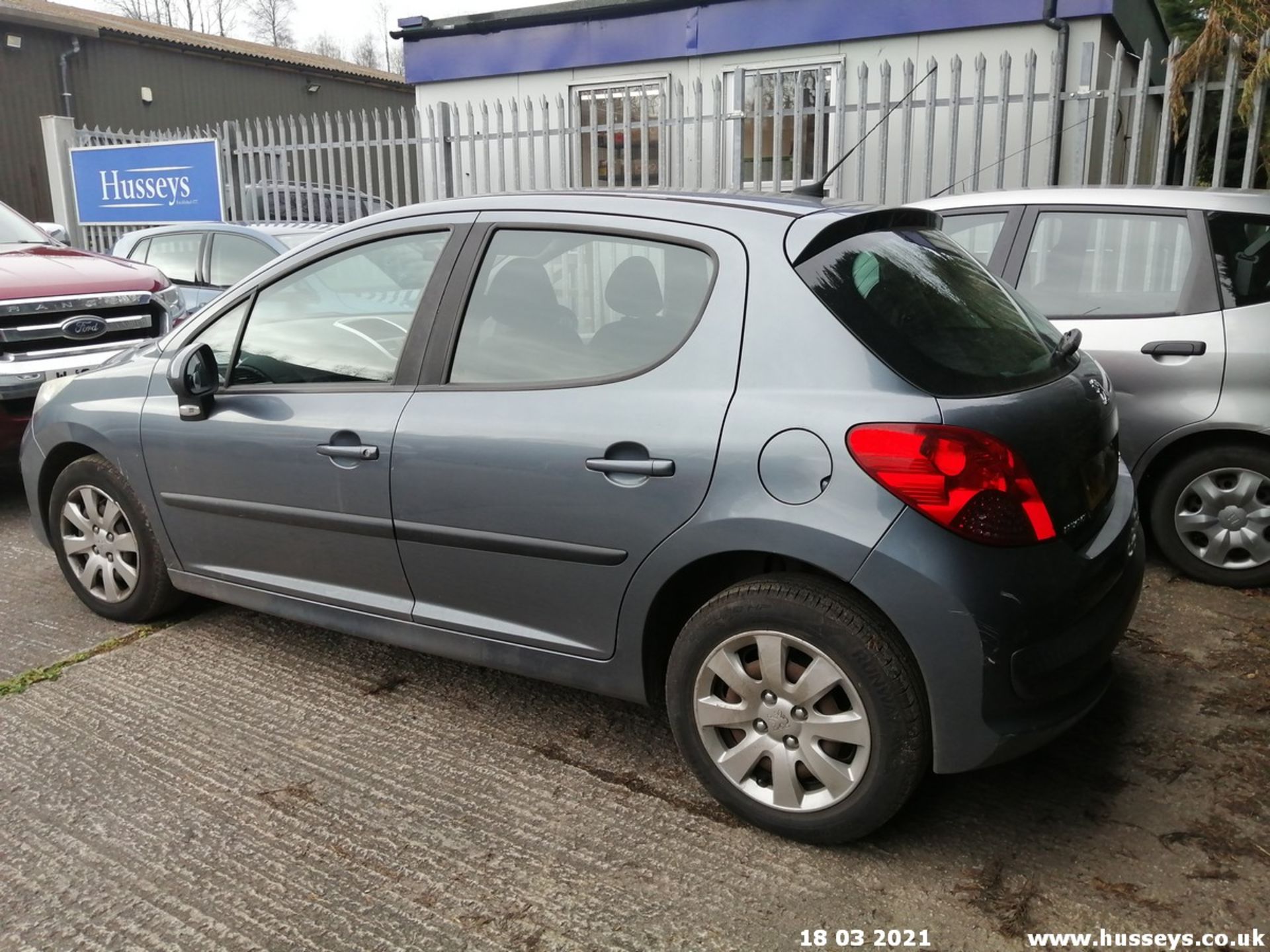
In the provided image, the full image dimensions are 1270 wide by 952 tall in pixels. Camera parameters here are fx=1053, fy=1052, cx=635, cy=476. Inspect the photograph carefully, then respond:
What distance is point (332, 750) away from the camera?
3.22 meters

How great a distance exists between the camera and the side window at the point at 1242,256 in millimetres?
4195

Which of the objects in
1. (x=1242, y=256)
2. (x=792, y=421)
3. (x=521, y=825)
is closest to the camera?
(x=792, y=421)

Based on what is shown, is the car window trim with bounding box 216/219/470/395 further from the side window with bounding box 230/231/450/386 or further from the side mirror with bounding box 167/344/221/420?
the side mirror with bounding box 167/344/221/420

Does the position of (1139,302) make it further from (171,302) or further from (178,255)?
(178,255)

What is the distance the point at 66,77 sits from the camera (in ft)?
67.7

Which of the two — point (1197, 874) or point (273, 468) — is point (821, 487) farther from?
point (273, 468)

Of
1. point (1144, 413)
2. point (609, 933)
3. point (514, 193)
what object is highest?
point (514, 193)

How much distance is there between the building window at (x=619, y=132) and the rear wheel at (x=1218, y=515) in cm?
592

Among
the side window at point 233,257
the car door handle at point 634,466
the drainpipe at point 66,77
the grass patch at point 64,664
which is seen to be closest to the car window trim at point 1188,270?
the car door handle at point 634,466

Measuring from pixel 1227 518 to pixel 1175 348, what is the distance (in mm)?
731

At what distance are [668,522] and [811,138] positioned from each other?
991cm

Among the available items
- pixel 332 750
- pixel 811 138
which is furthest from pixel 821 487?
pixel 811 138

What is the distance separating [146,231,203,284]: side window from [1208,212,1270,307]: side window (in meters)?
7.64
